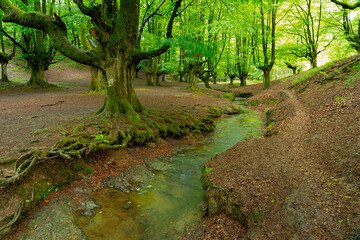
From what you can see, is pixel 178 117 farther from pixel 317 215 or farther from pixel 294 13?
pixel 294 13

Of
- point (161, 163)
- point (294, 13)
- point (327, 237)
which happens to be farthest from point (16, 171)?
point (294, 13)

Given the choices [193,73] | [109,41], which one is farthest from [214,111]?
[193,73]

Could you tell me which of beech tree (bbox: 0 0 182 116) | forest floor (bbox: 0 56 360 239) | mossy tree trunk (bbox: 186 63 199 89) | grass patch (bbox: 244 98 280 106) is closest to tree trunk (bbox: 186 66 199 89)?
mossy tree trunk (bbox: 186 63 199 89)

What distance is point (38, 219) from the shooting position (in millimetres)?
3250

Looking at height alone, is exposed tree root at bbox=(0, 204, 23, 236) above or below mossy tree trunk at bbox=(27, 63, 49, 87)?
below

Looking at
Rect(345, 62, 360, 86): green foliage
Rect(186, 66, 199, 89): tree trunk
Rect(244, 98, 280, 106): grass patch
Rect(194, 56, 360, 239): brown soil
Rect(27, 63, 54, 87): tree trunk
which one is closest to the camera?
Rect(194, 56, 360, 239): brown soil

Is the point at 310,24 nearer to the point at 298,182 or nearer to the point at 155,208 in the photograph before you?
the point at 298,182

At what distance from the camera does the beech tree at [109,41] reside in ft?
20.6

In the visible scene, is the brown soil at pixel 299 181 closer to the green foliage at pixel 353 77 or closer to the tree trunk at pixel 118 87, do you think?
the green foliage at pixel 353 77

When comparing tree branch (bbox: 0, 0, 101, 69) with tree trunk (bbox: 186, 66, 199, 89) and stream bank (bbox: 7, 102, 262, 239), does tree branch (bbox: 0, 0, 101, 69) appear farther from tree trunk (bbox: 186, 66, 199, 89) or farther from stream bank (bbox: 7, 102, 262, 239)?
tree trunk (bbox: 186, 66, 199, 89)

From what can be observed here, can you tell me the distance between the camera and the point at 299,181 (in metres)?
3.55

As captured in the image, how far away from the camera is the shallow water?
11.3ft

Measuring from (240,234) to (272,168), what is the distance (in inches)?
67.2

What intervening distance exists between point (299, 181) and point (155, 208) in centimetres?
280
